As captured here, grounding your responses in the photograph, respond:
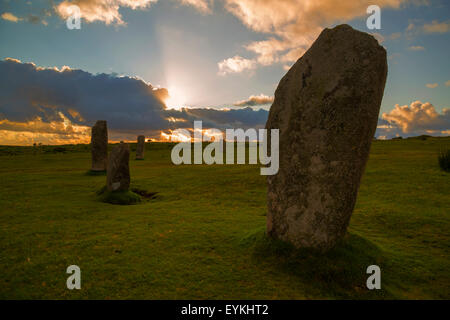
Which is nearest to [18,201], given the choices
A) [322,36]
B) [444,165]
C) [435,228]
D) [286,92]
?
[286,92]

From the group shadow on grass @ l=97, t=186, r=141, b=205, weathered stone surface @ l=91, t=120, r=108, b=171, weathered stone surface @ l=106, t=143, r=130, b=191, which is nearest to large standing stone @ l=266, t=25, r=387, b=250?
shadow on grass @ l=97, t=186, r=141, b=205

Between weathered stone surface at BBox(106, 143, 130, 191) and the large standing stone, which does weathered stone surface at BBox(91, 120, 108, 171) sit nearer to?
weathered stone surface at BBox(106, 143, 130, 191)

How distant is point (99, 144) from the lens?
23391 mm

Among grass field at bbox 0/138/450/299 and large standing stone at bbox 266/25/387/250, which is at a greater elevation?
large standing stone at bbox 266/25/387/250

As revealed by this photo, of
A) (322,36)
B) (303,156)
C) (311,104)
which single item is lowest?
(303,156)

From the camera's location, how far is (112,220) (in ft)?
33.4

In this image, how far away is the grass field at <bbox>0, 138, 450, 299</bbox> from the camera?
531 cm

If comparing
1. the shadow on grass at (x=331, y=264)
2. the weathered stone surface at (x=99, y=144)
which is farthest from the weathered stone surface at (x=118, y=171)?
the shadow on grass at (x=331, y=264)

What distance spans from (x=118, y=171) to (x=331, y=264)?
39.9 feet

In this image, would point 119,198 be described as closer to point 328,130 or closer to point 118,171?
point 118,171

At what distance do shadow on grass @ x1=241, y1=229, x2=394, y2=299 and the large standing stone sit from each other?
0.26 meters

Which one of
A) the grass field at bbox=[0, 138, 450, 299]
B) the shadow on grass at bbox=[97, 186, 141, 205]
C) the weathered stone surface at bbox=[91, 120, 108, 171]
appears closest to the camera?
the grass field at bbox=[0, 138, 450, 299]
